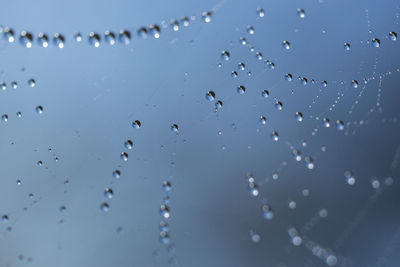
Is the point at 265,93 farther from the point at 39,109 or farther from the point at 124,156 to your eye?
the point at 39,109

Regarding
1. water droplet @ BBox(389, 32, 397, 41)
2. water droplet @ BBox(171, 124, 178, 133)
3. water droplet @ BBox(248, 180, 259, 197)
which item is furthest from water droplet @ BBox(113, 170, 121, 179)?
water droplet @ BBox(389, 32, 397, 41)

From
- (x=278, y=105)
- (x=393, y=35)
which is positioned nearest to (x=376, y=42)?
(x=393, y=35)

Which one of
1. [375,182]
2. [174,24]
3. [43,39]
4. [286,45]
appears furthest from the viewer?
[375,182]

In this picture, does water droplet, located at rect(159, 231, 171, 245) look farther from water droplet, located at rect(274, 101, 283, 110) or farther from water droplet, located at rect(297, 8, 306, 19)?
water droplet, located at rect(297, 8, 306, 19)

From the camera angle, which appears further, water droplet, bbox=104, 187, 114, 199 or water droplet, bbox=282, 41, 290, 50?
water droplet, bbox=282, 41, 290, 50

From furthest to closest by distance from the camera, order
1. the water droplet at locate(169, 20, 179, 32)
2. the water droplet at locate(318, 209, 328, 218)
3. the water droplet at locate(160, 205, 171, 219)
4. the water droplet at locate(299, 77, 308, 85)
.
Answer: the water droplet at locate(318, 209, 328, 218), the water droplet at locate(299, 77, 308, 85), the water droplet at locate(160, 205, 171, 219), the water droplet at locate(169, 20, 179, 32)

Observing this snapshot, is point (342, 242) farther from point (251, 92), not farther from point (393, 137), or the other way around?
point (251, 92)

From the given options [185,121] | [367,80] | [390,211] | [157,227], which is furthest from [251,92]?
[390,211]

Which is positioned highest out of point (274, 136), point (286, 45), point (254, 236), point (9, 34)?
point (9, 34)
